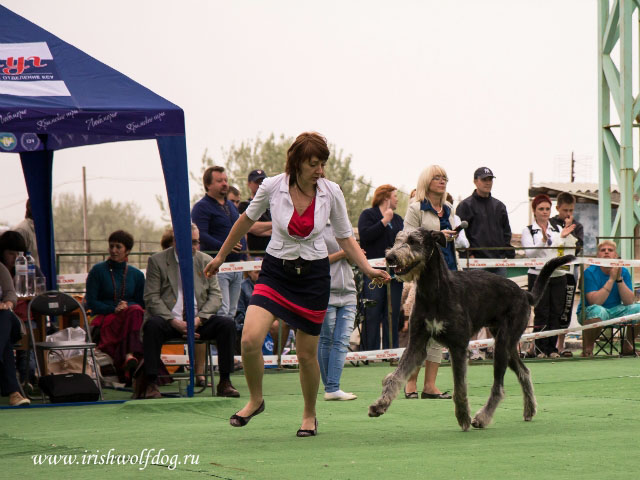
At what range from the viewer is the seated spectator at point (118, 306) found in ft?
31.6

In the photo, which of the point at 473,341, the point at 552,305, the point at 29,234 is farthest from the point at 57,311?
the point at 552,305

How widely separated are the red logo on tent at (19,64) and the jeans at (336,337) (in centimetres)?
316

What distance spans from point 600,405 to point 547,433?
5.35 feet

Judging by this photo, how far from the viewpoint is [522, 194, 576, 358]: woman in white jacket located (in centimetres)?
1200

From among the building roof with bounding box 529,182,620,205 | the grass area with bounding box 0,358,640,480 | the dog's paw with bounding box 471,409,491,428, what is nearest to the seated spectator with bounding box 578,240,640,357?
the grass area with bounding box 0,358,640,480

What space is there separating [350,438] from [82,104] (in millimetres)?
3724

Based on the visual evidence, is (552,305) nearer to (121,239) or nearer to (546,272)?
(121,239)

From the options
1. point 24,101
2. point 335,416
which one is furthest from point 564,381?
point 24,101

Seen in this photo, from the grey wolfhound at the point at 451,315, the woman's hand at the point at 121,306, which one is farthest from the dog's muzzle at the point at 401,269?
the woman's hand at the point at 121,306

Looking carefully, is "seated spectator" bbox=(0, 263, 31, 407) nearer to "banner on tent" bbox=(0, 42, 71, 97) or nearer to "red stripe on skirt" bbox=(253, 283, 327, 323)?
"banner on tent" bbox=(0, 42, 71, 97)

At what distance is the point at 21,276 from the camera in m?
9.34

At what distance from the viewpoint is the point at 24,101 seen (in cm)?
779

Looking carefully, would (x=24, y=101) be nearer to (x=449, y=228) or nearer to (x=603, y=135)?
Answer: (x=449, y=228)

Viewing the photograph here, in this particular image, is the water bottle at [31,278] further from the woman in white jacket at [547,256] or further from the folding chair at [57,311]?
the woman in white jacket at [547,256]
